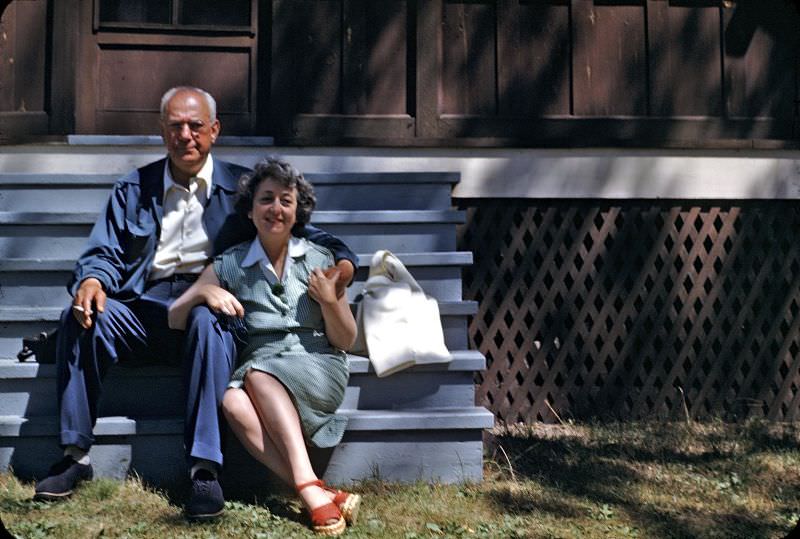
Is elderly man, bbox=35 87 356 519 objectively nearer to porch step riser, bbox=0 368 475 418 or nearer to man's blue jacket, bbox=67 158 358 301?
man's blue jacket, bbox=67 158 358 301

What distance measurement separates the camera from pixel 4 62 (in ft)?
16.8

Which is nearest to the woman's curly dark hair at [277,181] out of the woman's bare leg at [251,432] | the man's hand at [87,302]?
the man's hand at [87,302]

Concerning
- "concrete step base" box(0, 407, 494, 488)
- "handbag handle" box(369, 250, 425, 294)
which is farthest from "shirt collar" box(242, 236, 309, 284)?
"concrete step base" box(0, 407, 494, 488)

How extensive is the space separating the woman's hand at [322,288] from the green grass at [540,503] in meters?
0.77

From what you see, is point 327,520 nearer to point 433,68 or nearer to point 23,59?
point 433,68

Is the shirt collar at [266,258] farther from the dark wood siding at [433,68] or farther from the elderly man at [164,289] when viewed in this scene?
the dark wood siding at [433,68]

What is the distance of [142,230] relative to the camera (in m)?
3.47

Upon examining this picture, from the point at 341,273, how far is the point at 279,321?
30 centimetres

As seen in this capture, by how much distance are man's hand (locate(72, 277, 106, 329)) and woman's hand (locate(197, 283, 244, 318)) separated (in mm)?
361

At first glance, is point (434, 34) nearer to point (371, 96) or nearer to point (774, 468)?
point (371, 96)

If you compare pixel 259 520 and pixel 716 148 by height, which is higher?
pixel 716 148

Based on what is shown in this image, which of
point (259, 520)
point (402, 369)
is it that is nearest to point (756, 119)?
point (402, 369)

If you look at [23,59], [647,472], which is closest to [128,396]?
[647,472]

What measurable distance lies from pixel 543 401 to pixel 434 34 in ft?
7.51
